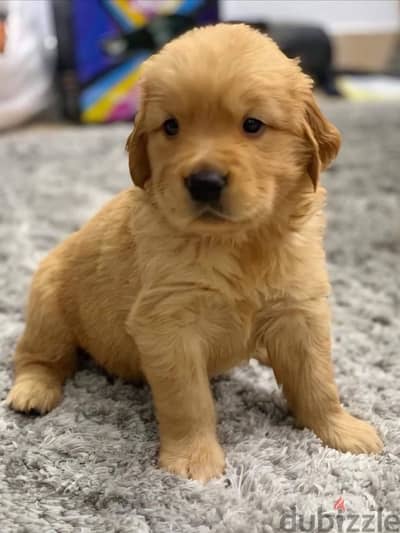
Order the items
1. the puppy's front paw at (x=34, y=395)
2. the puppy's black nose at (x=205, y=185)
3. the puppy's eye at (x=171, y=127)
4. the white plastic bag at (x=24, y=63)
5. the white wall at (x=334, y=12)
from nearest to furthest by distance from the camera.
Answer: the puppy's black nose at (x=205, y=185)
the puppy's eye at (x=171, y=127)
the puppy's front paw at (x=34, y=395)
the white plastic bag at (x=24, y=63)
the white wall at (x=334, y=12)

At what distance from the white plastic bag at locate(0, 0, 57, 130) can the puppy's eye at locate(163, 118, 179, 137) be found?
3.01 m

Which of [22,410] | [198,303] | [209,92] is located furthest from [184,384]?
[209,92]

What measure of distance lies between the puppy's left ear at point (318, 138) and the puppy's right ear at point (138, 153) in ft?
1.15

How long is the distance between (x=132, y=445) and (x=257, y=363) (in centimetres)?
51

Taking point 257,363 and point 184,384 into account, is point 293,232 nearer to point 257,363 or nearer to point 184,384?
point 184,384

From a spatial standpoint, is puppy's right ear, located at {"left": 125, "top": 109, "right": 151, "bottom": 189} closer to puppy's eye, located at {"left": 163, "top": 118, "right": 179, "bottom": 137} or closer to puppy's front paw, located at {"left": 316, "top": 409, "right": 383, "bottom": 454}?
puppy's eye, located at {"left": 163, "top": 118, "right": 179, "bottom": 137}

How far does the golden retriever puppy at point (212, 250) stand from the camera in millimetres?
1398

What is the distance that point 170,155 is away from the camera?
1.48m

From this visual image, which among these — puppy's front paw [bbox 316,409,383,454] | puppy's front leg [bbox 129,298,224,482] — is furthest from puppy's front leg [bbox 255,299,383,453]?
puppy's front leg [bbox 129,298,224,482]

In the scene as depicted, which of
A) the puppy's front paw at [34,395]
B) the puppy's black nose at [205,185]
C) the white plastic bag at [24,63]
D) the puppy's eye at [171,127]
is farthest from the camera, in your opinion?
the white plastic bag at [24,63]

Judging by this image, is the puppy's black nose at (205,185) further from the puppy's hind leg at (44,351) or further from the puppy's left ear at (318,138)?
the puppy's hind leg at (44,351)

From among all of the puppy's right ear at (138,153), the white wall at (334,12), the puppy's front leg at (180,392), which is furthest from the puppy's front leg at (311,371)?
the white wall at (334,12)
